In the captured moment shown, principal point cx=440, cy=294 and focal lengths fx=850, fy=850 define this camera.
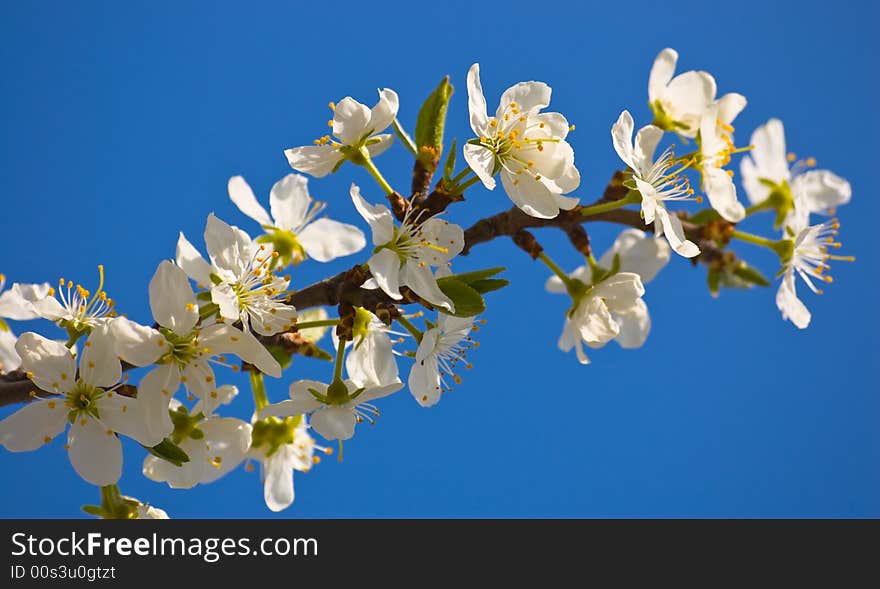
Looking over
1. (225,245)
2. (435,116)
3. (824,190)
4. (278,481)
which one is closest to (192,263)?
(225,245)

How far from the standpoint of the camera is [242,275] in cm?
152

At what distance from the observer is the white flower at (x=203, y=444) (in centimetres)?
169

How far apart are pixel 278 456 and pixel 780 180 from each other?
4.87ft

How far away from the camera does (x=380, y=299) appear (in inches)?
60.1

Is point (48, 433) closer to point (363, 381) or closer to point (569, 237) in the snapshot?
point (363, 381)

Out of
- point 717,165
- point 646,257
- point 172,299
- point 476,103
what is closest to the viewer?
point 172,299

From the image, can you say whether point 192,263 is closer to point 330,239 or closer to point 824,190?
point 330,239

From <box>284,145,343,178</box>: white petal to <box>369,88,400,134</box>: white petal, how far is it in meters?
0.10

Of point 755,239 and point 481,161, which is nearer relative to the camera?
point 481,161

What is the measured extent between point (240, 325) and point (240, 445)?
0.32 meters

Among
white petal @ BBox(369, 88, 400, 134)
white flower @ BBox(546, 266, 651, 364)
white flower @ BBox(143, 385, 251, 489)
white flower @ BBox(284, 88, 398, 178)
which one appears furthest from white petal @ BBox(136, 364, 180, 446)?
white flower @ BBox(546, 266, 651, 364)

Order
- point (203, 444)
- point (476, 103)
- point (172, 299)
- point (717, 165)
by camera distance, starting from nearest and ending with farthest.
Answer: point (172, 299)
point (476, 103)
point (203, 444)
point (717, 165)

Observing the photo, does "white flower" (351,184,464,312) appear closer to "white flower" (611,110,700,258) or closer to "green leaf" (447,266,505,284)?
"green leaf" (447,266,505,284)

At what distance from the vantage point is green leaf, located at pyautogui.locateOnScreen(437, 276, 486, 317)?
1446mm
